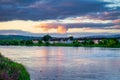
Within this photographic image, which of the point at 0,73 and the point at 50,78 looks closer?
the point at 0,73

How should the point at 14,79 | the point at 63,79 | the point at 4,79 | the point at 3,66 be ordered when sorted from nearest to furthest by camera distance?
1. the point at 4,79
2. the point at 14,79
3. the point at 3,66
4. the point at 63,79

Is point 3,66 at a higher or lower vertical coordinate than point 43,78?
higher

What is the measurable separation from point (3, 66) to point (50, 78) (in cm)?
1531

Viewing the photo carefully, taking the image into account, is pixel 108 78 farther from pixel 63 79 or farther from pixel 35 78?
pixel 35 78

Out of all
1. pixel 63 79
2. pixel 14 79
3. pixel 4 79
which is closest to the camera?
pixel 4 79

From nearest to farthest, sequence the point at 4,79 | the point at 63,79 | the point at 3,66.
A: the point at 4,79, the point at 3,66, the point at 63,79

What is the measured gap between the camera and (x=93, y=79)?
3891cm

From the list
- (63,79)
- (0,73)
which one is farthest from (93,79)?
(0,73)

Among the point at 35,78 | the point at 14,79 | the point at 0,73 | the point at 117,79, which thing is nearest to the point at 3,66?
the point at 14,79

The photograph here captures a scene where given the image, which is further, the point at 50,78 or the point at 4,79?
the point at 50,78

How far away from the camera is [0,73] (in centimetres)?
1906

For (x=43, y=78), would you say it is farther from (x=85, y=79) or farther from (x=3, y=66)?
(x=3, y=66)

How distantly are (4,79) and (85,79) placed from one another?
21.3 meters

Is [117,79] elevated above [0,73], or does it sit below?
below
